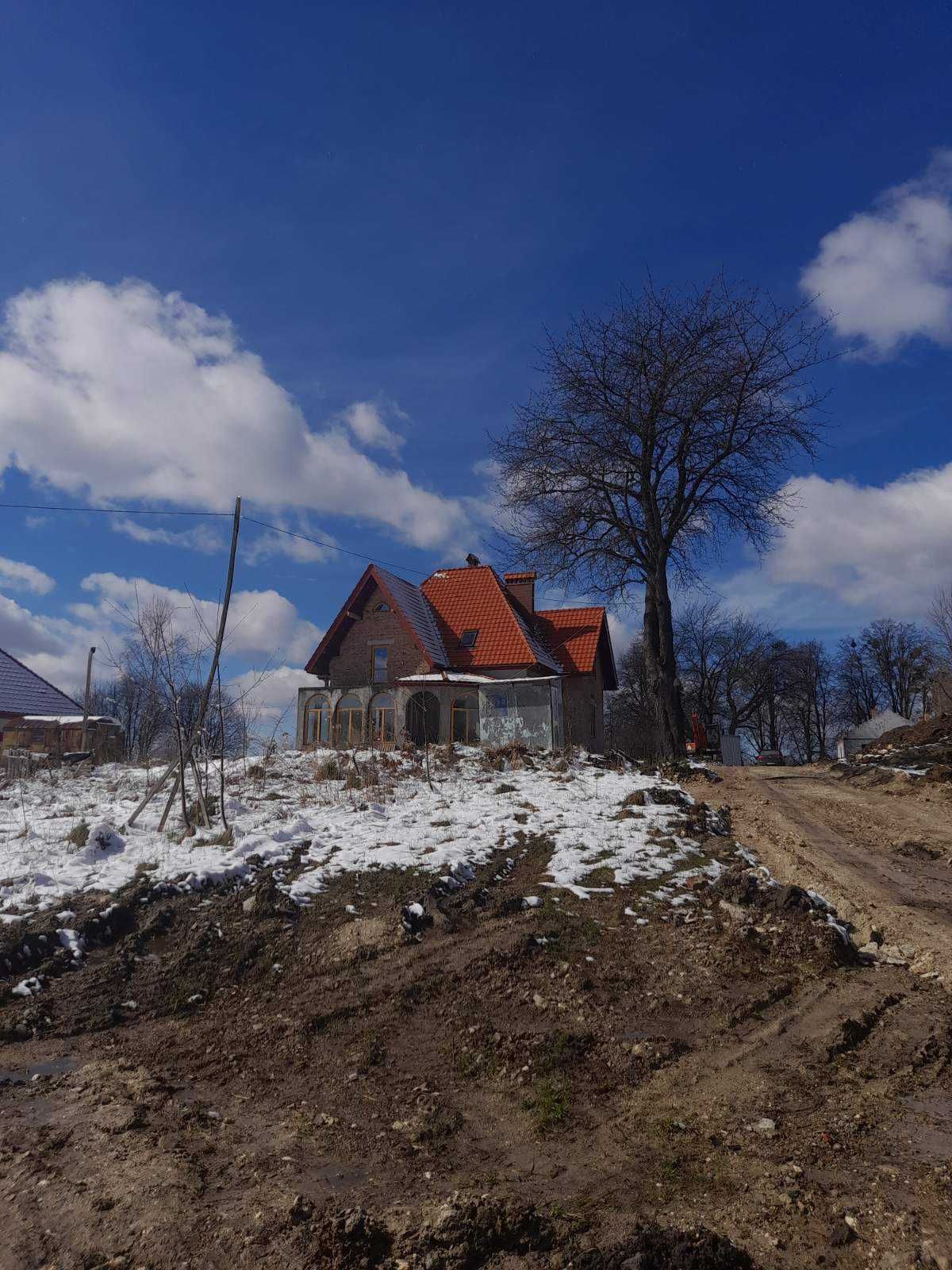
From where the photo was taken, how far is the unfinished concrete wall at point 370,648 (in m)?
25.3

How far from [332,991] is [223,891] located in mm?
2315

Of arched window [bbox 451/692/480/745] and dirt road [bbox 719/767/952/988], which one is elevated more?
arched window [bbox 451/692/480/745]

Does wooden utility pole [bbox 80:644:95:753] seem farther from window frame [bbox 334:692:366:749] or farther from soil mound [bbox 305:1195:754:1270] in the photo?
soil mound [bbox 305:1195:754:1270]

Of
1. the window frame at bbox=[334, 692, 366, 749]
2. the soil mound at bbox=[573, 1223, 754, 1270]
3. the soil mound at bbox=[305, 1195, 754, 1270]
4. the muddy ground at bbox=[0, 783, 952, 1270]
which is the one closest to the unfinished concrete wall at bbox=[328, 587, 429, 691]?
the window frame at bbox=[334, 692, 366, 749]

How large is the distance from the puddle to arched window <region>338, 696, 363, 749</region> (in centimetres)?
1758

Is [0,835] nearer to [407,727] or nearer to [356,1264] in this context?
[356,1264]

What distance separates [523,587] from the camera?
97.5 feet

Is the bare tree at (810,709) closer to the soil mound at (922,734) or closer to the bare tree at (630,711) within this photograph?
the bare tree at (630,711)

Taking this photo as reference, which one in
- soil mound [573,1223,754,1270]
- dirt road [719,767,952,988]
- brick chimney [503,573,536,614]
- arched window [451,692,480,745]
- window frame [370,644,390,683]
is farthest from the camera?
brick chimney [503,573,536,614]

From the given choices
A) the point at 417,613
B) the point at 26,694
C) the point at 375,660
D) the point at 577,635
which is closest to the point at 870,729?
the point at 577,635

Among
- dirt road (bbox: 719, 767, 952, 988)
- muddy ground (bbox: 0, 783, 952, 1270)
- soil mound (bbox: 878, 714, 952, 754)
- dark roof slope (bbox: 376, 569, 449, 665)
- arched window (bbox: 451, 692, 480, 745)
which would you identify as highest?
dark roof slope (bbox: 376, 569, 449, 665)

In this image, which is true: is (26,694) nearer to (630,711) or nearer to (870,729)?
(630,711)

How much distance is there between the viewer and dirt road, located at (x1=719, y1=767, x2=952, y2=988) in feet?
19.8

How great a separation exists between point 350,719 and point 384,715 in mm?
1148
